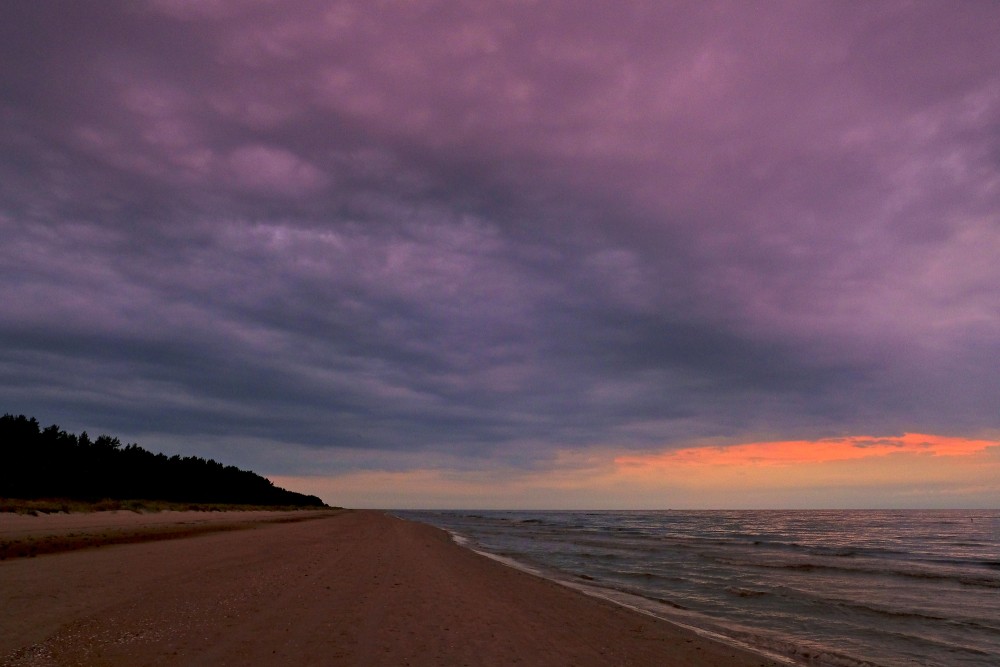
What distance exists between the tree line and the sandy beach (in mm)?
60166

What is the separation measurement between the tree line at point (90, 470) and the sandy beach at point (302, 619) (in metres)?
60.2

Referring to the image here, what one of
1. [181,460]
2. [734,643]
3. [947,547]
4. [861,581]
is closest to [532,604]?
[734,643]

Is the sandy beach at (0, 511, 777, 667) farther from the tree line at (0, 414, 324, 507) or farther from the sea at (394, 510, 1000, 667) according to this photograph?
the tree line at (0, 414, 324, 507)

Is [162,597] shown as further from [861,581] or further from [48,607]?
[861,581]

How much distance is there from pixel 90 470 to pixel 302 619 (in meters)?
88.4

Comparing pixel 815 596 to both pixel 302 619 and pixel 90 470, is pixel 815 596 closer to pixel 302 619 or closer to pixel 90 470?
pixel 302 619

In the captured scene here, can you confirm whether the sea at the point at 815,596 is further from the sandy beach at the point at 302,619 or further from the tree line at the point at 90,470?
the tree line at the point at 90,470

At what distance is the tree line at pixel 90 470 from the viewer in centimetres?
6531

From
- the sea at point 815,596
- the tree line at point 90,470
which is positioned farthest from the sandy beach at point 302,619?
the tree line at point 90,470

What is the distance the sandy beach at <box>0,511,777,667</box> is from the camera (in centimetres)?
903

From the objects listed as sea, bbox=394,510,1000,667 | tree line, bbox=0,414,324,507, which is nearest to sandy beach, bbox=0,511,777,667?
sea, bbox=394,510,1000,667

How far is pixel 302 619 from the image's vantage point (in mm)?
11461

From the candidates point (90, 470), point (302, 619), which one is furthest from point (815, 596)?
point (90, 470)

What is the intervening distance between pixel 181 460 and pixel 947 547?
132937 millimetres
